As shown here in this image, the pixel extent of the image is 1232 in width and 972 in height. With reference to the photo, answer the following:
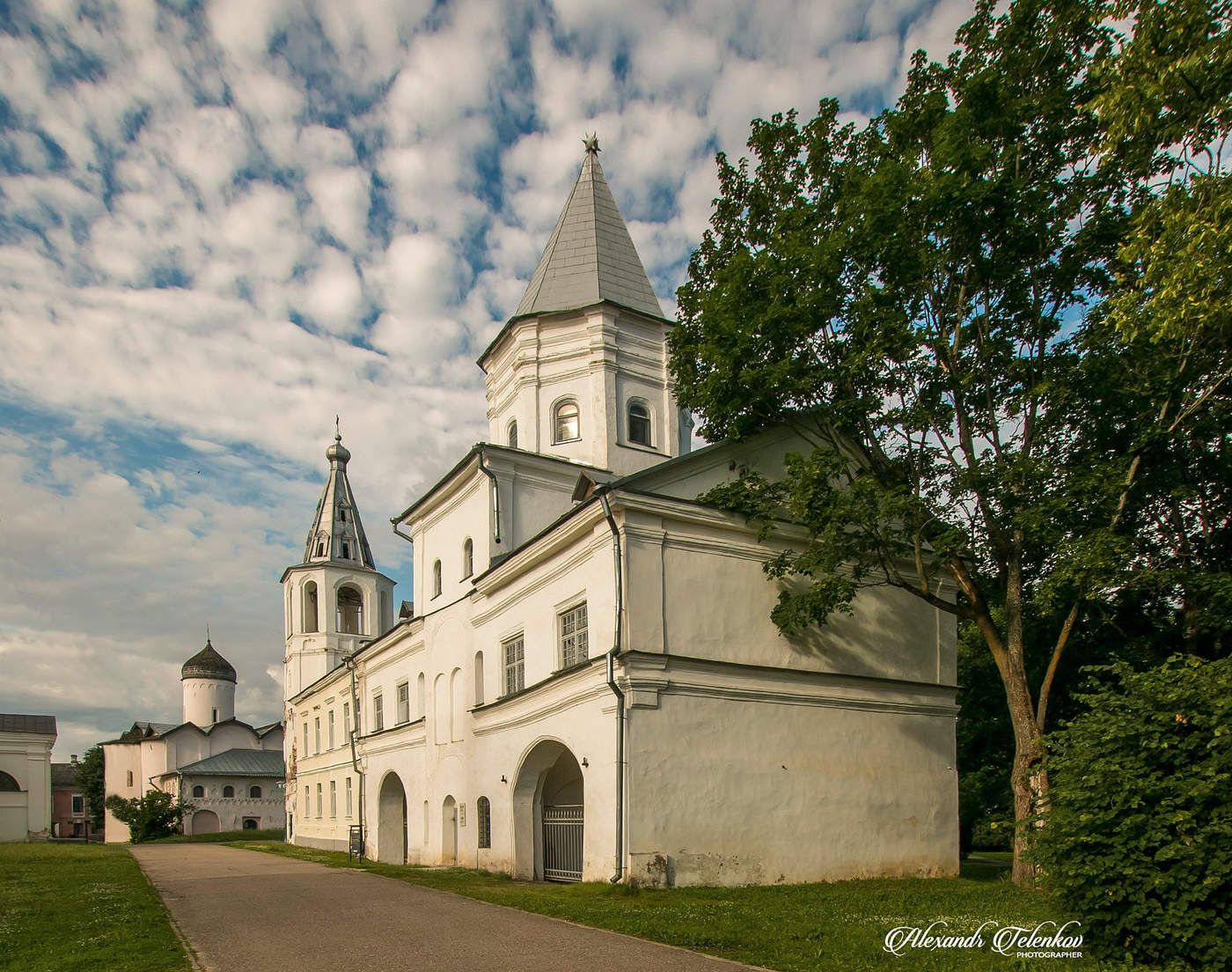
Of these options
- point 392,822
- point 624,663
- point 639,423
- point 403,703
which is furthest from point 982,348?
point 392,822

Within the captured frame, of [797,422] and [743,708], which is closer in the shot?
[743,708]

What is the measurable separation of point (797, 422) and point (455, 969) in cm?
1243

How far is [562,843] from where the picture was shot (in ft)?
60.4

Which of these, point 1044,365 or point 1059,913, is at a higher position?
point 1044,365

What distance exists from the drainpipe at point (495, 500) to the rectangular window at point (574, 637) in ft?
11.8

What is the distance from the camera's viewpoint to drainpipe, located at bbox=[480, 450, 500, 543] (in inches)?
842

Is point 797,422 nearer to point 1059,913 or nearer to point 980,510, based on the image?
point 980,510

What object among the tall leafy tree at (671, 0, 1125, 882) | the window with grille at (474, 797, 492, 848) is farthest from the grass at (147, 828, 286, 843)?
the tall leafy tree at (671, 0, 1125, 882)

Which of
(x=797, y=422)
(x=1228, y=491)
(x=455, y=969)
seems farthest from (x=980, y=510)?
(x=455, y=969)

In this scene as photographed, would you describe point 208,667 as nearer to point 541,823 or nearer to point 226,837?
point 226,837

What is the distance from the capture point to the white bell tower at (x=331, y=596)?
46781 mm

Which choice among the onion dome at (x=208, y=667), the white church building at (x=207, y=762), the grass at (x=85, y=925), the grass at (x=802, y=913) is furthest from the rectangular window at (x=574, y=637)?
the onion dome at (x=208, y=667)

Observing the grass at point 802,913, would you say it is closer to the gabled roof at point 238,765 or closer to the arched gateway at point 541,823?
the arched gateway at point 541,823

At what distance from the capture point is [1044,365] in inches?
628
